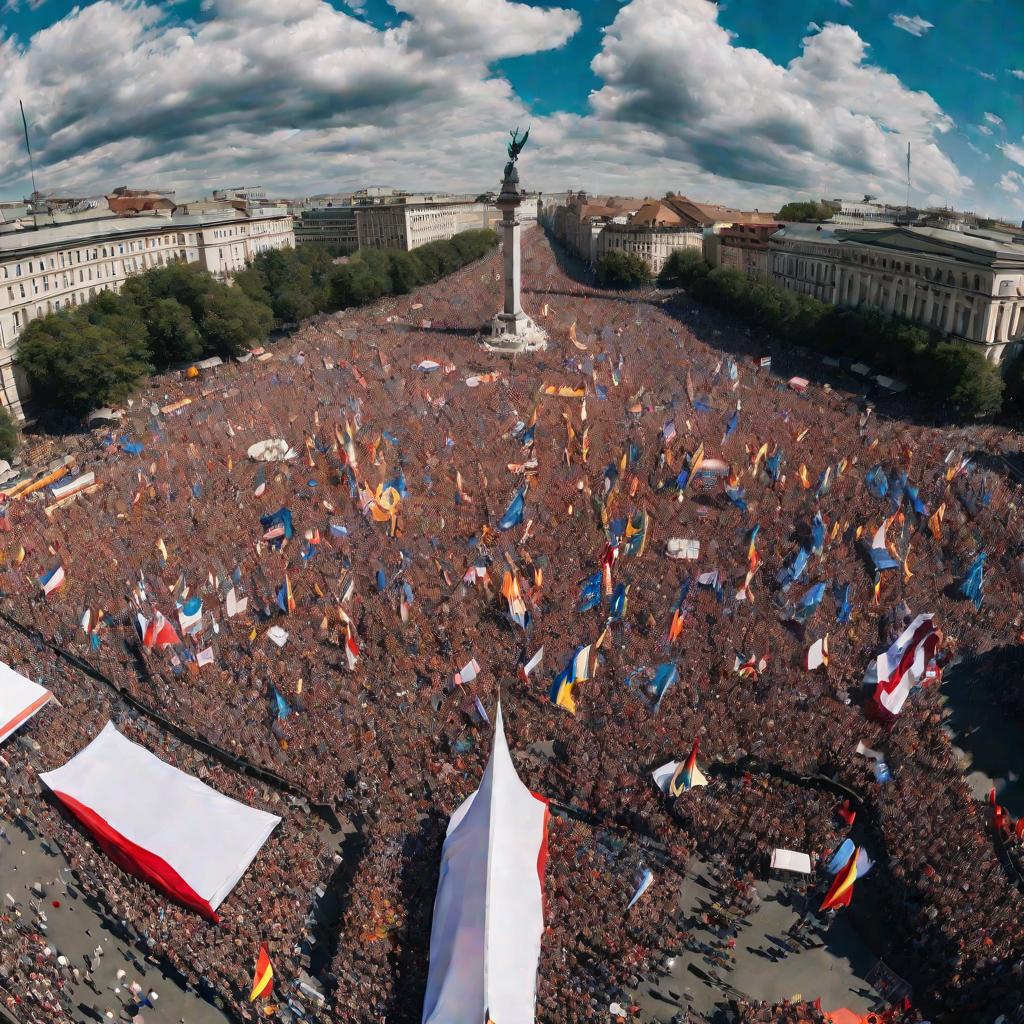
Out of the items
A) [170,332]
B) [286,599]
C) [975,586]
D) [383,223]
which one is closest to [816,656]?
[975,586]

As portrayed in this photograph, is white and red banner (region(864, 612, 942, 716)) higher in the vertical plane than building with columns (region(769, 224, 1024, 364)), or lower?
lower

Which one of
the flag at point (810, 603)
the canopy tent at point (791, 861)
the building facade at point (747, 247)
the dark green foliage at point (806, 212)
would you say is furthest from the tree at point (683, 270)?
the canopy tent at point (791, 861)

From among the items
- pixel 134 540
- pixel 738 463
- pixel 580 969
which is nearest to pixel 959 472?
pixel 738 463

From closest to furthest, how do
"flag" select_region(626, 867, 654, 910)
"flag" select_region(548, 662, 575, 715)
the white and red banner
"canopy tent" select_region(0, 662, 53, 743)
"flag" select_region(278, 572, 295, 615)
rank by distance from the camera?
"flag" select_region(626, 867, 654, 910)
the white and red banner
"flag" select_region(548, 662, 575, 715)
"canopy tent" select_region(0, 662, 53, 743)
"flag" select_region(278, 572, 295, 615)

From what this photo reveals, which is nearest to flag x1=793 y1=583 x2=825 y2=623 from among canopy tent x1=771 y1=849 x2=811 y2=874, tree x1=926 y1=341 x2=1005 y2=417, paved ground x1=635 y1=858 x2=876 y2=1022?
canopy tent x1=771 y1=849 x2=811 y2=874

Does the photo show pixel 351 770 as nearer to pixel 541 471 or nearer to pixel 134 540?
pixel 134 540

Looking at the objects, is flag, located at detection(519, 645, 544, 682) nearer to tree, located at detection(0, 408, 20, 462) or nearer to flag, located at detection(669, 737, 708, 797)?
flag, located at detection(669, 737, 708, 797)
